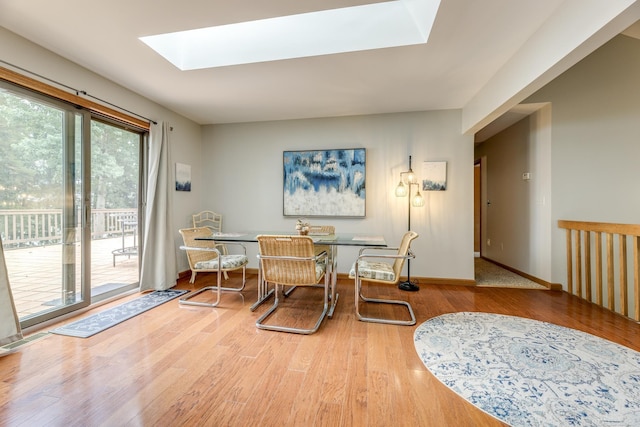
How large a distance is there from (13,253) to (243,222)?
8.30 feet

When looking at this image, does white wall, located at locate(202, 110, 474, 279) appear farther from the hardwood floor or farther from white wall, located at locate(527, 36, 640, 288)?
the hardwood floor

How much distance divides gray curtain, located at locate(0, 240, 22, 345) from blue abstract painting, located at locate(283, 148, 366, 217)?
2907mm

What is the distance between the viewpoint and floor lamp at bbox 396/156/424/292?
11.7ft

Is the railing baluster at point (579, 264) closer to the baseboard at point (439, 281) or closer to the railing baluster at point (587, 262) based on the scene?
the railing baluster at point (587, 262)

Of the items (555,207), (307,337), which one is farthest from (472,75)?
(307,337)

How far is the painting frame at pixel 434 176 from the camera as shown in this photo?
3.76 meters

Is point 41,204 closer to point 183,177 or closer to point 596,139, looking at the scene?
point 183,177

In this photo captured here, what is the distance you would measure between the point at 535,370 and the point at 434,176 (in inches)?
101

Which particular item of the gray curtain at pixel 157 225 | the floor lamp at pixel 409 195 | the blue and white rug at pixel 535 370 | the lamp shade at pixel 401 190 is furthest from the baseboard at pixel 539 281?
the gray curtain at pixel 157 225

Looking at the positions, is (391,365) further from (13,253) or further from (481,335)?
(13,253)

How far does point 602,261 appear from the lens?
3293mm

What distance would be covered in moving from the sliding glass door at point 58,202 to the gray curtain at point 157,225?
28 cm

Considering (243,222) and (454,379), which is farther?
(243,222)

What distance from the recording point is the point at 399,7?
86.0 inches
